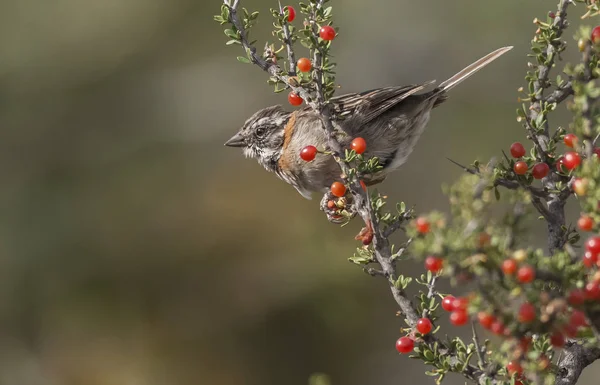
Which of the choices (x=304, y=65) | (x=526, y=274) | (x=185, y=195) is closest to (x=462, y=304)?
(x=526, y=274)

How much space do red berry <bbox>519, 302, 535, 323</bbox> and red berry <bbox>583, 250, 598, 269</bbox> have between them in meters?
0.23

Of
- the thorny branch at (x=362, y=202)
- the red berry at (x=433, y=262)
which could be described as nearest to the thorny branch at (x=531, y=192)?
the thorny branch at (x=362, y=202)

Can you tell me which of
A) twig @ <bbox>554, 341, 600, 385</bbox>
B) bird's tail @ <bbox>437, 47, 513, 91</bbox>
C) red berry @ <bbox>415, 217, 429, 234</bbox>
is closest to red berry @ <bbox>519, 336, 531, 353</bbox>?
red berry @ <bbox>415, 217, 429, 234</bbox>

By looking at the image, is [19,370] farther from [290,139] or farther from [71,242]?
[290,139]

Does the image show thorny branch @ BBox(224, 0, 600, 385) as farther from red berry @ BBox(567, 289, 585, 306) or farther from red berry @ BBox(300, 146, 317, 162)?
red berry @ BBox(567, 289, 585, 306)

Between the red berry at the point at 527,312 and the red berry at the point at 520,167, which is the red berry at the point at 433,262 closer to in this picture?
the red berry at the point at 527,312

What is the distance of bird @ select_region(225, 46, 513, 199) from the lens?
14.7 ft

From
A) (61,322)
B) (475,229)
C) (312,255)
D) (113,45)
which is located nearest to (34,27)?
(113,45)

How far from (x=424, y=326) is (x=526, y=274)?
798mm

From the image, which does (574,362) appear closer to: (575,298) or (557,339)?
(557,339)

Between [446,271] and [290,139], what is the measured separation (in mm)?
3123

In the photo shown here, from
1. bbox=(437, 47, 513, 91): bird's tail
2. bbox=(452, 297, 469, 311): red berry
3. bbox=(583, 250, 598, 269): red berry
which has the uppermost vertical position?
bbox=(437, 47, 513, 91): bird's tail

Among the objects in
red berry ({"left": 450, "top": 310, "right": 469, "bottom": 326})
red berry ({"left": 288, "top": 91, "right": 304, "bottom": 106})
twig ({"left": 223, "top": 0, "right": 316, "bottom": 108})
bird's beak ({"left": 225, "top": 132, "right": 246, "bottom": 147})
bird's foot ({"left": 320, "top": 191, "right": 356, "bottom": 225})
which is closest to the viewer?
red berry ({"left": 450, "top": 310, "right": 469, "bottom": 326})

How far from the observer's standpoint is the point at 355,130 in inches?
179
